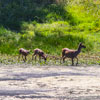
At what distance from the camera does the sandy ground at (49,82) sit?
11.2m

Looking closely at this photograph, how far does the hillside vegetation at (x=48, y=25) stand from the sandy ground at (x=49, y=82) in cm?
805

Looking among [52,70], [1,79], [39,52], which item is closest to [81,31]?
[39,52]

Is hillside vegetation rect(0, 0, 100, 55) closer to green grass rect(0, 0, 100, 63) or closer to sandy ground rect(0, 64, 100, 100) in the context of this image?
green grass rect(0, 0, 100, 63)

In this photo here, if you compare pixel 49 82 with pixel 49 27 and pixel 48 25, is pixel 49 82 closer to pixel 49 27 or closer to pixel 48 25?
pixel 49 27

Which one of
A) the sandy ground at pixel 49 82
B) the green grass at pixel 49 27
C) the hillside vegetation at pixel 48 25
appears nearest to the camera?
Result: the sandy ground at pixel 49 82

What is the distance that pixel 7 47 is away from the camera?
2703 centimetres

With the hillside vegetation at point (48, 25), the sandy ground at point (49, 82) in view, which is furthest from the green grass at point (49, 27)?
the sandy ground at point (49, 82)

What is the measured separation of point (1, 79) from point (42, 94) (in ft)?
11.5

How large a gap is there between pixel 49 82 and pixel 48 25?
20487 millimetres

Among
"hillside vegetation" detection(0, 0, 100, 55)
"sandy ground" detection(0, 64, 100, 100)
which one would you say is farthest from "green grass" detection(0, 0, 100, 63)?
"sandy ground" detection(0, 64, 100, 100)

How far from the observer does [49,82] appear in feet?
44.8

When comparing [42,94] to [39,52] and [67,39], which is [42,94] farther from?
[67,39]

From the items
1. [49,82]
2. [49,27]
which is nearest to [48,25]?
[49,27]

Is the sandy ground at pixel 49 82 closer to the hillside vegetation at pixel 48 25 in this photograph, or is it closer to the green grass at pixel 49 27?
the green grass at pixel 49 27
